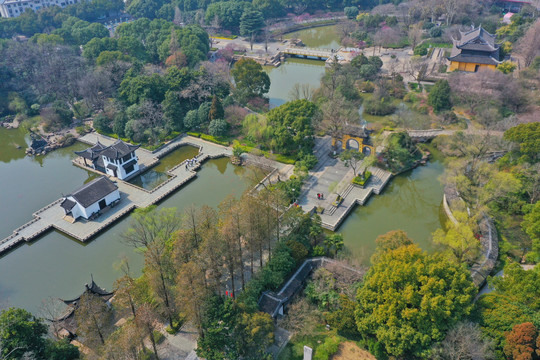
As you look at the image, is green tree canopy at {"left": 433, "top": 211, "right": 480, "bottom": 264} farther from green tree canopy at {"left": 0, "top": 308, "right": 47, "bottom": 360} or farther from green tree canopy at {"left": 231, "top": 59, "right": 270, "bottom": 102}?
green tree canopy at {"left": 231, "top": 59, "right": 270, "bottom": 102}

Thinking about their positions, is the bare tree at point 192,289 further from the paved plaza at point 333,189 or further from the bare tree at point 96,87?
the bare tree at point 96,87

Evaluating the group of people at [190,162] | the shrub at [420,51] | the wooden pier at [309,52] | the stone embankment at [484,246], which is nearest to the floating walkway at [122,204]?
the group of people at [190,162]

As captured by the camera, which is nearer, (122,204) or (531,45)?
(122,204)

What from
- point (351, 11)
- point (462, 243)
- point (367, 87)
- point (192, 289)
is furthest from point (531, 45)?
point (192, 289)

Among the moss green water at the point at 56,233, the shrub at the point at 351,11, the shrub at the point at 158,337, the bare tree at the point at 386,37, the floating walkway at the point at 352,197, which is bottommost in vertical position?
the moss green water at the point at 56,233

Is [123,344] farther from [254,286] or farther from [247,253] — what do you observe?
[247,253]

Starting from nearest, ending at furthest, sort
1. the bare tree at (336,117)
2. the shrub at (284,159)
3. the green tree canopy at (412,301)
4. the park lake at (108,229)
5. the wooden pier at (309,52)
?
the green tree canopy at (412,301) < the park lake at (108,229) < the bare tree at (336,117) < the shrub at (284,159) < the wooden pier at (309,52)

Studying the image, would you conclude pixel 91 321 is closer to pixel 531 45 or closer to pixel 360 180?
pixel 360 180
